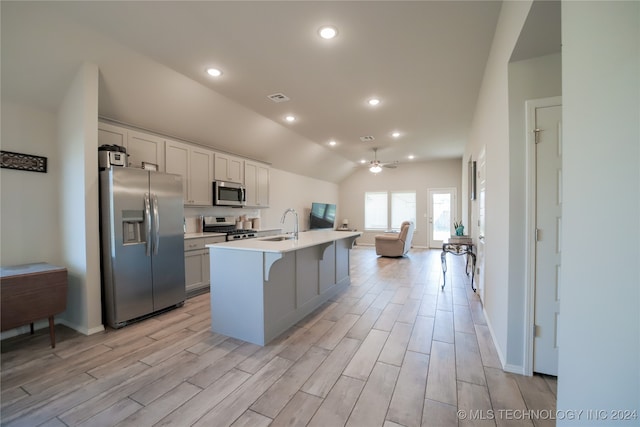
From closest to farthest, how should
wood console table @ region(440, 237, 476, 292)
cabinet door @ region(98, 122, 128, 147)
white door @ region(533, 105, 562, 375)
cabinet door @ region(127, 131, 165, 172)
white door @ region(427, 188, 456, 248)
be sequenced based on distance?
1. white door @ region(533, 105, 562, 375)
2. cabinet door @ region(98, 122, 128, 147)
3. cabinet door @ region(127, 131, 165, 172)
4. wood console table @ region(440, 237, 476, 292)
5. white door @ region(427, 188, 456, 248)

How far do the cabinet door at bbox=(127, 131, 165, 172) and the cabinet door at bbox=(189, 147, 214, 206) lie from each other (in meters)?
0.51

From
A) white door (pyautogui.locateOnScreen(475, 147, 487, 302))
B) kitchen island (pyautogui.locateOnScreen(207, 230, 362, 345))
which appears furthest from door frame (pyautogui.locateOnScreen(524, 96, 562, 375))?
kitchen island (pyautogui.locateOnScreen(207, 230, 362, 345))

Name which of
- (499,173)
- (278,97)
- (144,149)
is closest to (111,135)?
(144,149)

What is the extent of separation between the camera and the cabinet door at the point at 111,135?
331 centimetres

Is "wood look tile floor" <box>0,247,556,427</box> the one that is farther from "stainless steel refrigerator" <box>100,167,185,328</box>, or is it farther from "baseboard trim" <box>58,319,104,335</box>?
"stainless steel refrigerator" <box>100,167,185,328</box>

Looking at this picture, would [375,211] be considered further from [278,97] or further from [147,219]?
[147,219]

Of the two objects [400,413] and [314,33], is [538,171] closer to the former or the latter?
[400,413]

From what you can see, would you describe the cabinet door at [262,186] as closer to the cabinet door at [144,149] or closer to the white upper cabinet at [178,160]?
the white upper cabinet at [178,160]

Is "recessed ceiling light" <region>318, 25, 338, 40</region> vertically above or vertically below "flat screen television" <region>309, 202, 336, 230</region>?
above

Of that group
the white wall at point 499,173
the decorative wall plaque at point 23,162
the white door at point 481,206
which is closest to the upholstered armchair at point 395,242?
the white door at point 481,206

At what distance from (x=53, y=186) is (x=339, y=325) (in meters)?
3.76

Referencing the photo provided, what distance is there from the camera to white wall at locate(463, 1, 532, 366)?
80.9 inches

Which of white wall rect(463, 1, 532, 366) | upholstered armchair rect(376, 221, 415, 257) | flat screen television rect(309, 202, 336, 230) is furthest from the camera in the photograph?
flat screen television rect(309, 202, 336, 230)

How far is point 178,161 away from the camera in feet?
13.8
